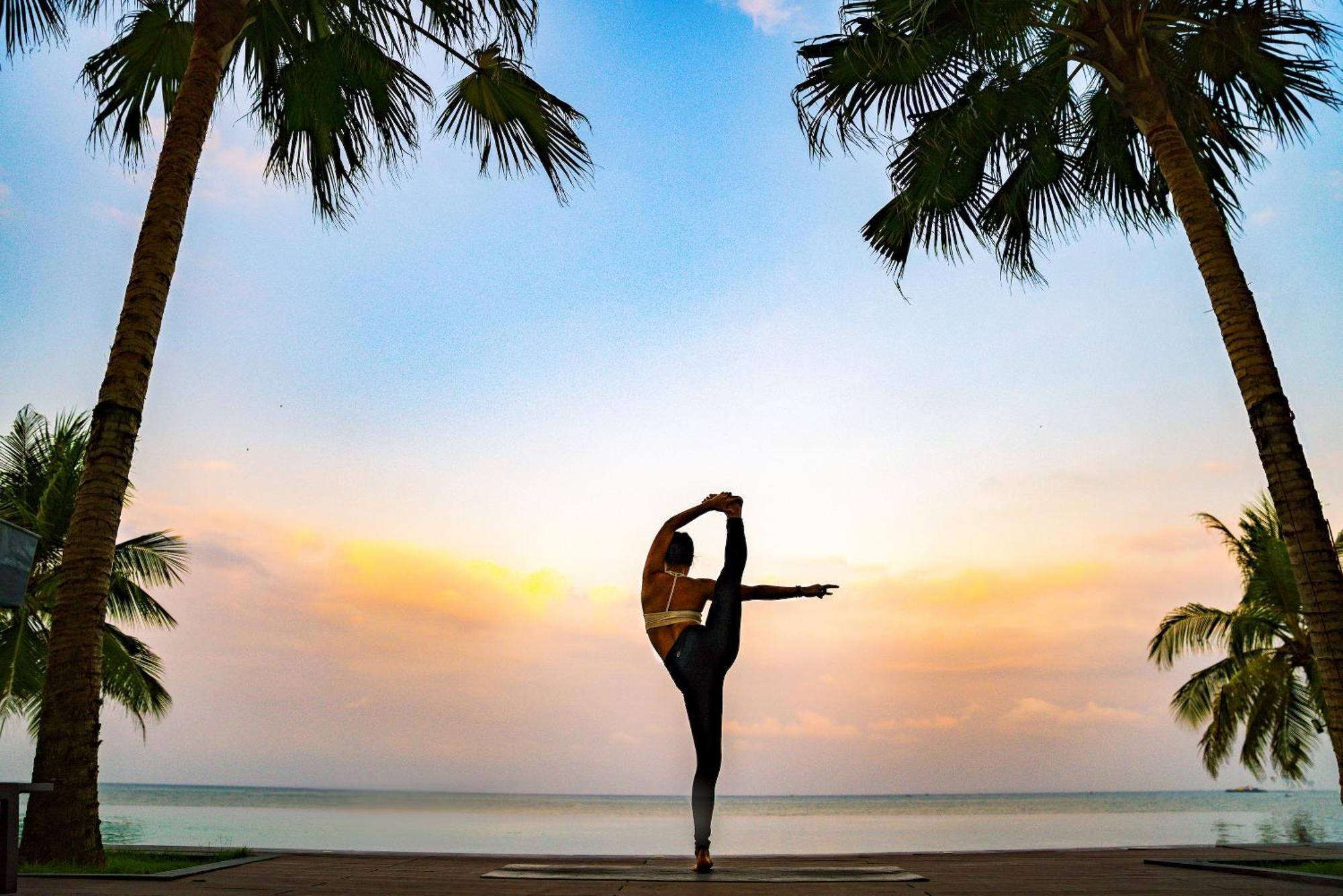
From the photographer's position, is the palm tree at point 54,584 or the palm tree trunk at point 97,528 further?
the palm tree at point 54,584

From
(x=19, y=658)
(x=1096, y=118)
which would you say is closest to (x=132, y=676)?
(x=19, y=658)

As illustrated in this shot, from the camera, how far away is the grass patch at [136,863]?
19.1 feet

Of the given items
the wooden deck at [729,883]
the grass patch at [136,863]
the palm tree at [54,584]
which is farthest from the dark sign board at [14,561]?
the palm tree at [54,584]

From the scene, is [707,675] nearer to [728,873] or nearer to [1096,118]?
[728,873]

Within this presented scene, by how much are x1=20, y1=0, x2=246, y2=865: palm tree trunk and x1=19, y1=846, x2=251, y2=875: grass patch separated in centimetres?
17

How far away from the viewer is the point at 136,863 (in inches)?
252

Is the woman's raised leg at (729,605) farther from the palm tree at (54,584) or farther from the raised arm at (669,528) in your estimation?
the palm tree at (54,584)

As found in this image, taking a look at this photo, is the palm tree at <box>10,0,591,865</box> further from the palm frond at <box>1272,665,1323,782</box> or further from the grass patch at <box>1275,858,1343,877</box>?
the palm frond at <box>1272,665,1323,782</box>

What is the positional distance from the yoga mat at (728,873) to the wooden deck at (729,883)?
0.48 ft

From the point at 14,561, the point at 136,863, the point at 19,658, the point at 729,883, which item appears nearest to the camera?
the point at 14,561

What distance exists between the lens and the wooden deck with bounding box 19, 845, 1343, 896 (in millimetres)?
4754

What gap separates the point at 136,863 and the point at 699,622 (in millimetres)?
3808

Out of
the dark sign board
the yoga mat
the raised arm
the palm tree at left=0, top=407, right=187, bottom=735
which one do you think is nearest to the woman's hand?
the raised arm

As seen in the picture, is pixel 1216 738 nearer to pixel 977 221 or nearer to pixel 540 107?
pixel 977 221
